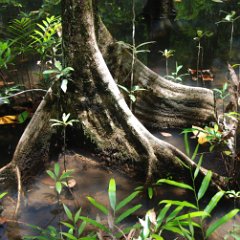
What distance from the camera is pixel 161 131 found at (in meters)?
5.53

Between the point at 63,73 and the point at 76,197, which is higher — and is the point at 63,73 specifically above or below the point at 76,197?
above

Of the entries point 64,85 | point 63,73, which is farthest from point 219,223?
point 63,73

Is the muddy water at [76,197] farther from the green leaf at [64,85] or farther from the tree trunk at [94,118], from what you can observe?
the green leaf at [64,85]

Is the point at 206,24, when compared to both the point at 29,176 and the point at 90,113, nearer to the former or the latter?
Answer: the point at 90,113

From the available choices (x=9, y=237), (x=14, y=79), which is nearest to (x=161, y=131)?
(x=9, y=237)

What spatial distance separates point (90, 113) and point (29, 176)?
996 mm

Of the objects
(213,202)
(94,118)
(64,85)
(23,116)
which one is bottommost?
(23,116)

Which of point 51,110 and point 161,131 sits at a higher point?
point 51,110

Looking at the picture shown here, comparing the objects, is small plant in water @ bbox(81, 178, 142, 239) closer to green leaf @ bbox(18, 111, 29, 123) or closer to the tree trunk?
the tree trunk

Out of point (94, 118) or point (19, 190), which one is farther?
point (94, 118)

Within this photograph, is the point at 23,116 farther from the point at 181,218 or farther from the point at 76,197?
the point at 181,218

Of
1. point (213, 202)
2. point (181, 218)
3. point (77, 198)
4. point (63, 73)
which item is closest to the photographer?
point (181, 218)

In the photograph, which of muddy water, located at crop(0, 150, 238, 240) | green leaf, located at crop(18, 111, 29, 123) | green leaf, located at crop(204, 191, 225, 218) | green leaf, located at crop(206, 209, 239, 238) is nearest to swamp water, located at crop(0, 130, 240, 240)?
muddy water, located at crop(0, 150, 238, 240)

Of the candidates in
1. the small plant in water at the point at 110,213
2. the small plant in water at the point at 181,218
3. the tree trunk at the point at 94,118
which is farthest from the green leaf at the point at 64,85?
the small plant in water at the point at 181,218
